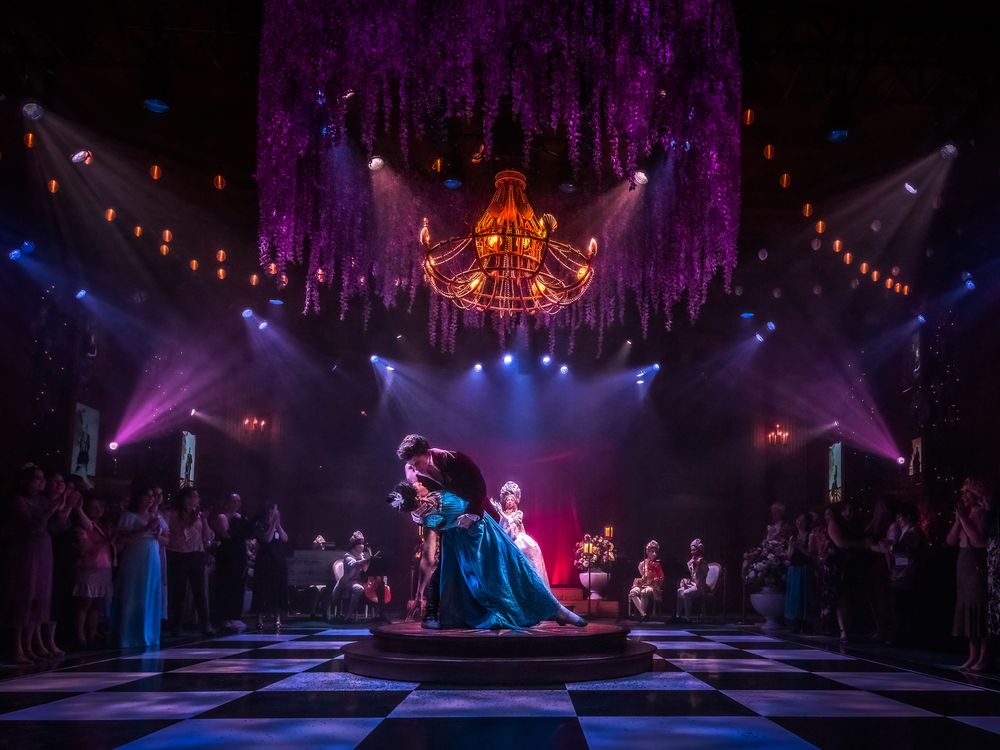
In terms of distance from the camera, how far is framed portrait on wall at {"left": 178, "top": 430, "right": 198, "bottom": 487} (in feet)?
43.3

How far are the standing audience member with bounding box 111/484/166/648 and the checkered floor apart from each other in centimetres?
104

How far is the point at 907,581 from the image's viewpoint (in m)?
8.14

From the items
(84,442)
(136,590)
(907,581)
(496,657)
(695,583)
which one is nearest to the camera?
(496,657)

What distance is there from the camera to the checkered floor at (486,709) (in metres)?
3.40

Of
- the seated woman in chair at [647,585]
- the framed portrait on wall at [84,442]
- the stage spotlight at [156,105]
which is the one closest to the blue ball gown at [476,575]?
the stage spotlight at [156,105]

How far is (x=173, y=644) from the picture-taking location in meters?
7.48

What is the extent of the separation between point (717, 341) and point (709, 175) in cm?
984

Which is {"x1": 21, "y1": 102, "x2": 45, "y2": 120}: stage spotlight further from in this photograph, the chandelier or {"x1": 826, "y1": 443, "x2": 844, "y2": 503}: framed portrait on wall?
{"x1": 826, "y1": 443, "x2": 844, "y2": 503}: framed portrait on wall

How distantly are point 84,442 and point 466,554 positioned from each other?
6.59m

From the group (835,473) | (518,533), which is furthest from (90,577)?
(835,473)

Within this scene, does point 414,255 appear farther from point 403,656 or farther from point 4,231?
point 403,656

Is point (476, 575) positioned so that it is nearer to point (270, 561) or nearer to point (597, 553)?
point (270, 561)

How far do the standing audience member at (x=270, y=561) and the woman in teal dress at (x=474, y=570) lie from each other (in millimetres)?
4511

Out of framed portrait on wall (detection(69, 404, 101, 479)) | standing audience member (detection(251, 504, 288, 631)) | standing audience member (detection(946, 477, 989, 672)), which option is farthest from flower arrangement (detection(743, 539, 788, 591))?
framed portrait on wall (detection(69, 404, 101, 479))
